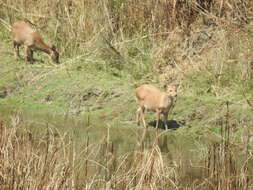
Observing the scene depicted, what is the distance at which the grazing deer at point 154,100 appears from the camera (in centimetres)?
1028

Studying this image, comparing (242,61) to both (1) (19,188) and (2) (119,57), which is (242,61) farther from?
(1) (19,188)

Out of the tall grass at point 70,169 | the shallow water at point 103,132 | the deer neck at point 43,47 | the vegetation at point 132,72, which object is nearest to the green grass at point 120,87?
the vegetation at point 132,72

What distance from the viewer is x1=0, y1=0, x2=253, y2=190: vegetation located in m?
9.73

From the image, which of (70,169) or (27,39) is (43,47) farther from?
(70,169)

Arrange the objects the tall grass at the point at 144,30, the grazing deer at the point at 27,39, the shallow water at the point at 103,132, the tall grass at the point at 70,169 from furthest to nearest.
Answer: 1. the grazing deer at the point at 27,39
2. the tall grass at the point at 144,30
3. the shallow water at the point at 103,132
4. the tall grass at the point at 70,169

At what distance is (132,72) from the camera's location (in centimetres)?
1207

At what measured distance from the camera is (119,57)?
12398 millimetres

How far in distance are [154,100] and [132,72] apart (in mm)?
1722

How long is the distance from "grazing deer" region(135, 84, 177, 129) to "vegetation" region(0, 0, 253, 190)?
0.72 ft

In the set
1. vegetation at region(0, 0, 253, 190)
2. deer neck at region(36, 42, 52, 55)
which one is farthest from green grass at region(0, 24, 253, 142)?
deer neck at region(36, 42, 52, 55)

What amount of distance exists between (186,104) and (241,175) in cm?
490

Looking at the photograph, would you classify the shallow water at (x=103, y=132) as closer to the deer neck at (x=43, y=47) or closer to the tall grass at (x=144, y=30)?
the tall grass at (x=144, y=30)

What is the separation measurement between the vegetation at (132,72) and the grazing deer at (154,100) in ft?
0.72

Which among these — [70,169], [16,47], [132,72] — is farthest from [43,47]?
[70,169]
